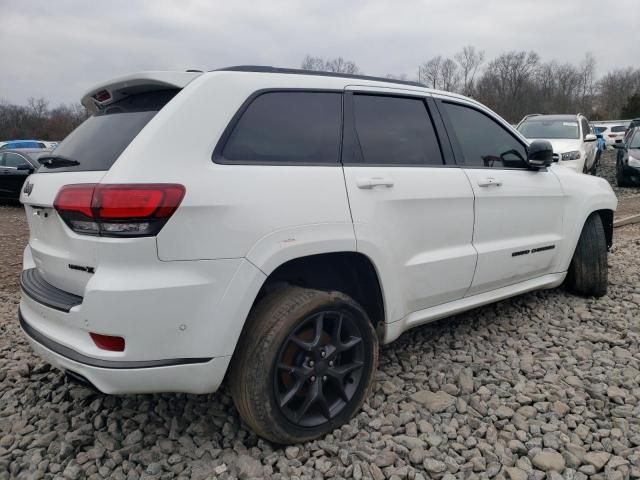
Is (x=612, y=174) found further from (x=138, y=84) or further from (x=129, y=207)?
(x=129, y=207)

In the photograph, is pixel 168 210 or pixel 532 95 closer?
pixel 168 210

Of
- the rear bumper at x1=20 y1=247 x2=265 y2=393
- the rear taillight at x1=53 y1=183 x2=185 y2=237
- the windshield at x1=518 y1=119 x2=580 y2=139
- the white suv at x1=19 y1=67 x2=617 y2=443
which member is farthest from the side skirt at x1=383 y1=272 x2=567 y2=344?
the windshield at x1=518 y1=119 x2=580 y2=139

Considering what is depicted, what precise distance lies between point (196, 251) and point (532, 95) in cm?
5694

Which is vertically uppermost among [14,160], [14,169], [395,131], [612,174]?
[395,131]

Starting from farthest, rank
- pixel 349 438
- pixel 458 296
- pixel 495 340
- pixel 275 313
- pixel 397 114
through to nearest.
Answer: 1. pixel 495 340
2. pixel 458 296
3. pixel 397 114
4. pixel 349 438
5. pixel 275 313

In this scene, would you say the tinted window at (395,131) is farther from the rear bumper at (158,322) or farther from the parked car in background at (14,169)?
the parked car in background at (14,169)

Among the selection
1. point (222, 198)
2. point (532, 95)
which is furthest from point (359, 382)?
point (532, 95)

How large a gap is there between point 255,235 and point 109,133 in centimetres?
86

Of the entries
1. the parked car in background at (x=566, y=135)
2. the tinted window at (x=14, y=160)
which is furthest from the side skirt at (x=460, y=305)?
the tinted window at (x=14, y=160)

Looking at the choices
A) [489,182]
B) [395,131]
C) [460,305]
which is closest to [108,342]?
[395,131]

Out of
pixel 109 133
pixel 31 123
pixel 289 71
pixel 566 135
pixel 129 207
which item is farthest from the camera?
pixel 31 123

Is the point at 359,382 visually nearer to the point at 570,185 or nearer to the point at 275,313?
the point at 275,313

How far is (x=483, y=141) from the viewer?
3342 mm

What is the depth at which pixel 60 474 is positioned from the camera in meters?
2.17
